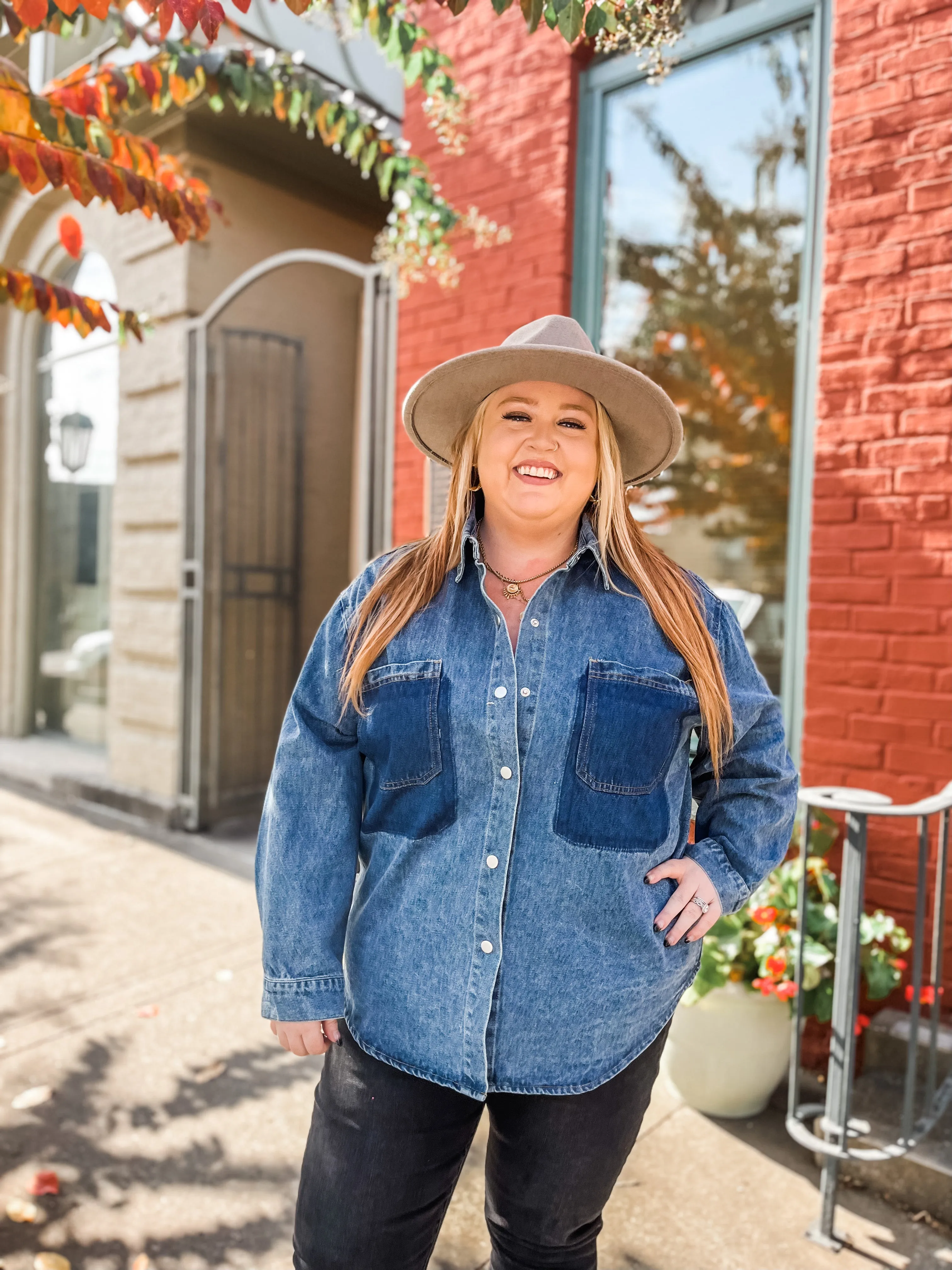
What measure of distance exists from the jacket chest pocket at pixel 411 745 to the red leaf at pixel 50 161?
1.68 meters

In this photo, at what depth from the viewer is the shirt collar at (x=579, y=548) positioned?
1.62 meters

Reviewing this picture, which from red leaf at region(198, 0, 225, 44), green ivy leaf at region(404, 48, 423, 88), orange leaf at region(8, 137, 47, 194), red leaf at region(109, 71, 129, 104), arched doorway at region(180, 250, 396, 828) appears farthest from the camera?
arched doorway at region(180, 250, 396, 828)

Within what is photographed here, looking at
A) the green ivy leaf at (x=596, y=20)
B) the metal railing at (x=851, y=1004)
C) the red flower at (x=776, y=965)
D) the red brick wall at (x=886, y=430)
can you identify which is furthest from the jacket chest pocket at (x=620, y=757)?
the red brick wall at (x=886, y=430)

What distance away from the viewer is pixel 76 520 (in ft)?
24.6

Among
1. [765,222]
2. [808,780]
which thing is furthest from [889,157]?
[808,780]

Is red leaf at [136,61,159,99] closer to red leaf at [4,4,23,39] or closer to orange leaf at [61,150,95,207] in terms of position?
red leaf at [4,4,23,39]

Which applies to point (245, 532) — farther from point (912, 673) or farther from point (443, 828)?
point (443, 828)

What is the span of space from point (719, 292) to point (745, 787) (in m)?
3.40

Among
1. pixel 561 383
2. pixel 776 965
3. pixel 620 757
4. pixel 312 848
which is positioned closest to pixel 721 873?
pixel 620 757

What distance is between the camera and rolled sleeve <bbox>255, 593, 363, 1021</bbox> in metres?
1.55

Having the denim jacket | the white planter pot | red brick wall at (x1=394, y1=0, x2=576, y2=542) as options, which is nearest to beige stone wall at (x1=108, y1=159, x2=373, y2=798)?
red brick wall at (x1=394, y1=0, x2=576, y2=542)

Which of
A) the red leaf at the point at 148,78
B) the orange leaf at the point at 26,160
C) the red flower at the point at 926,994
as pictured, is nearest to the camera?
the orange leaf at the point at 26,160

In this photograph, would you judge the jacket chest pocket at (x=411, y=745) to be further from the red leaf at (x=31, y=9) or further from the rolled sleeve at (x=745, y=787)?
the red leaf at (x=31, y=9)

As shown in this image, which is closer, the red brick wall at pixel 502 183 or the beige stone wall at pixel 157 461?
the red brick wall at pixel 502 183
